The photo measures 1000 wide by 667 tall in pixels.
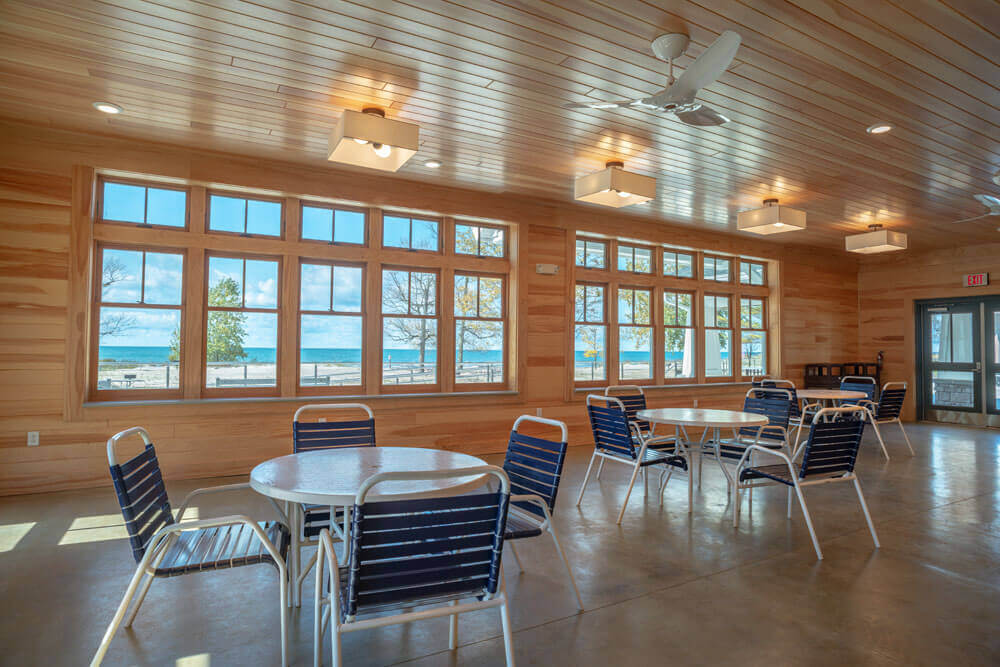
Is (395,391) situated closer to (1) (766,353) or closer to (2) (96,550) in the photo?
(2) (96,550)

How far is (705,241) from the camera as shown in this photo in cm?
816

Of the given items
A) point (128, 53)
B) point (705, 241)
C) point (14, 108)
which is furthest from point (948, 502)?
point (14, 108)

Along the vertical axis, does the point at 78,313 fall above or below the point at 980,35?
below

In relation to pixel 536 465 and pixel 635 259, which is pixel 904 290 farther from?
pixel 536 465

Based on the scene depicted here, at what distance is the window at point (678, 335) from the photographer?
7.91 meters

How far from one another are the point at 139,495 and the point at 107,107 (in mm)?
3358

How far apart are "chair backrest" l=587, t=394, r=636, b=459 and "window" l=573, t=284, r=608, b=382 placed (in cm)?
273

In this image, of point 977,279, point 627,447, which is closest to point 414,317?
point 627,447

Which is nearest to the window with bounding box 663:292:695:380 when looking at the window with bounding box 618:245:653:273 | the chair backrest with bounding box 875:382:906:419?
the window with bounding box 618:245:653:273

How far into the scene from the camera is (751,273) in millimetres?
8922

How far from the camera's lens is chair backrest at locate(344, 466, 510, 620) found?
1.57 metres

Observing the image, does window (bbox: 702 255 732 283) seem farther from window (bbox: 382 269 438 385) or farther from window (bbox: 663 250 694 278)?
window (bbox: 382 269 438 385)

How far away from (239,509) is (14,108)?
135 inches

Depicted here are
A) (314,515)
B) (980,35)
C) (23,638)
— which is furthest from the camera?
(980,35)
